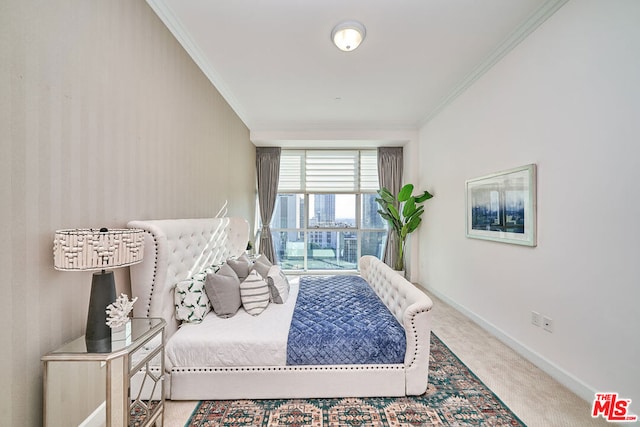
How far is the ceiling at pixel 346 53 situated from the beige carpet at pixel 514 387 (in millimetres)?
2728

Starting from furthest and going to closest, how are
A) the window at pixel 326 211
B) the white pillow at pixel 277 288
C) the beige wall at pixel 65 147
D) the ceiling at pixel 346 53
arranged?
the window at pixel 326 211, the white pillow at pixel 277 288, the ceiling at pixel 346 53, the beige wall at pixel 65 147

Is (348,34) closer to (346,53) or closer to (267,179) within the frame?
(346,53)

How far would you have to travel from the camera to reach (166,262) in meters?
1.81

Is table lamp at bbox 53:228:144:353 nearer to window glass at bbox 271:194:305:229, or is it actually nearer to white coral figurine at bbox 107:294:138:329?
white coral figurine at bbox 107:294:138:329

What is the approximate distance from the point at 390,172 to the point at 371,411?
13.9 ft

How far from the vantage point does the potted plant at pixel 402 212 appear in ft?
15.0

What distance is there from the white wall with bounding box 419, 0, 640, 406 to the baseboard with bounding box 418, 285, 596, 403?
0.01 m

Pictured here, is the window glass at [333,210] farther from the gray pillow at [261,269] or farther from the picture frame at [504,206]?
the gray pillow at [261,269]

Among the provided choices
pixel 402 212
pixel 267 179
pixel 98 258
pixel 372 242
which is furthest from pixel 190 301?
pixel 372 242

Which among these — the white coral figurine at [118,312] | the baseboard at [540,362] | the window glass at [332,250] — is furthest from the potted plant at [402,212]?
the white coral figurine at [118,312]

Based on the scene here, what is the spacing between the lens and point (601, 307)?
5.76 feet

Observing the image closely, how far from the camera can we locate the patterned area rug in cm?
167

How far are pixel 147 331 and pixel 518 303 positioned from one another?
2843mm

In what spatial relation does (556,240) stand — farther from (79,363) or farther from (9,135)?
(9,135)
